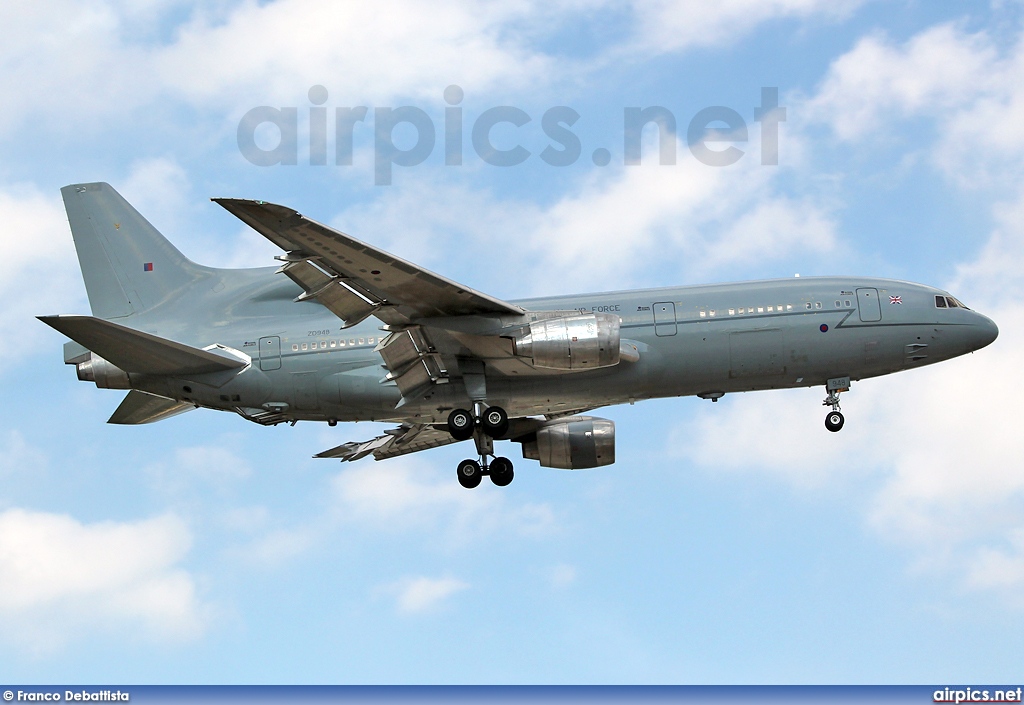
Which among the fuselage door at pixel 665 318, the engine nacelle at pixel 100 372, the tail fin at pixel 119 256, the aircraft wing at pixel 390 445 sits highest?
the tail fin at pixel 119 256

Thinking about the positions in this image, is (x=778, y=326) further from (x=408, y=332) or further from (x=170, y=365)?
(x=170, y=365)

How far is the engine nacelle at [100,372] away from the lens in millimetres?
39281

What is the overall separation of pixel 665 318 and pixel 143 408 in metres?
18.0

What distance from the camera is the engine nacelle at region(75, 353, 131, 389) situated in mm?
39281

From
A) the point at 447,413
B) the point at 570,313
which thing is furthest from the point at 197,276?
the point at 570,313

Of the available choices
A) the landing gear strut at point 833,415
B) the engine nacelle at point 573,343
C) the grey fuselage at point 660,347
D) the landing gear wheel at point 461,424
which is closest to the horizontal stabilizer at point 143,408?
the grey fuselage at point 660,347

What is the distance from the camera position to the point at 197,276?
42.2 metres

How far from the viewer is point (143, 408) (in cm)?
4244

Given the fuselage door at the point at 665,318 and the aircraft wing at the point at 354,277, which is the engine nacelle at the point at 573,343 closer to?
the aircraft wing at the point at 354,277

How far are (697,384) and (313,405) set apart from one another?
39.7ft

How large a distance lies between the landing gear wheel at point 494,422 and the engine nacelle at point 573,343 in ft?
9.74

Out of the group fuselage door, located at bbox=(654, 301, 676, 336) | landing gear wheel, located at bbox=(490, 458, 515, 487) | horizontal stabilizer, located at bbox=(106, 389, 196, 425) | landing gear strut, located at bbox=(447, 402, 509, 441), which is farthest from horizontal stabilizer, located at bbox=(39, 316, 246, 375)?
fuselage door, located at bbox=(654, 301, 676, 336)

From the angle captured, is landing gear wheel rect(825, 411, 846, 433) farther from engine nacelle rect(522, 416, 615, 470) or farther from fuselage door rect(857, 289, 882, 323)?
engine nacelle rect(522, 416, 615, 470)

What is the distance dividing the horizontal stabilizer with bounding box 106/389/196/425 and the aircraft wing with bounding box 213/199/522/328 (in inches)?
385
